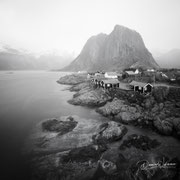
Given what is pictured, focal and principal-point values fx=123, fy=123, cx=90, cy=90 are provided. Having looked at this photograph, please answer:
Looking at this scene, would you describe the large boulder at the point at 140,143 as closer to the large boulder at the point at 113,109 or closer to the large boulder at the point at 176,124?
the large boulder at the point at 176,124

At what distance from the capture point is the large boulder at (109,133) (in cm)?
2003

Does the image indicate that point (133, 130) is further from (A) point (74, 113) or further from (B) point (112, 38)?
(B) point (112, 38)

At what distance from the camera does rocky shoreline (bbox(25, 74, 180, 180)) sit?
14320mm

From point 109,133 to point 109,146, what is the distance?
2.68 metres

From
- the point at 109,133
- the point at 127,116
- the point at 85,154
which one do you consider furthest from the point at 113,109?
the point at 85,154

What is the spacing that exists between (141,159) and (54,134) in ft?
47.5

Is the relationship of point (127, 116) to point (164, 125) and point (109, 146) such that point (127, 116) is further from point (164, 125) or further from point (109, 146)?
point (109, 146)

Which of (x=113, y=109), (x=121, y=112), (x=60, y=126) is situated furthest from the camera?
(x=113, y=109)

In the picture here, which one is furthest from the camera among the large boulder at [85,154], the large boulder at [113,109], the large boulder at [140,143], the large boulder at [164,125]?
the large boulder at [113,109]

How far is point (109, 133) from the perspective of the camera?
830 inches
